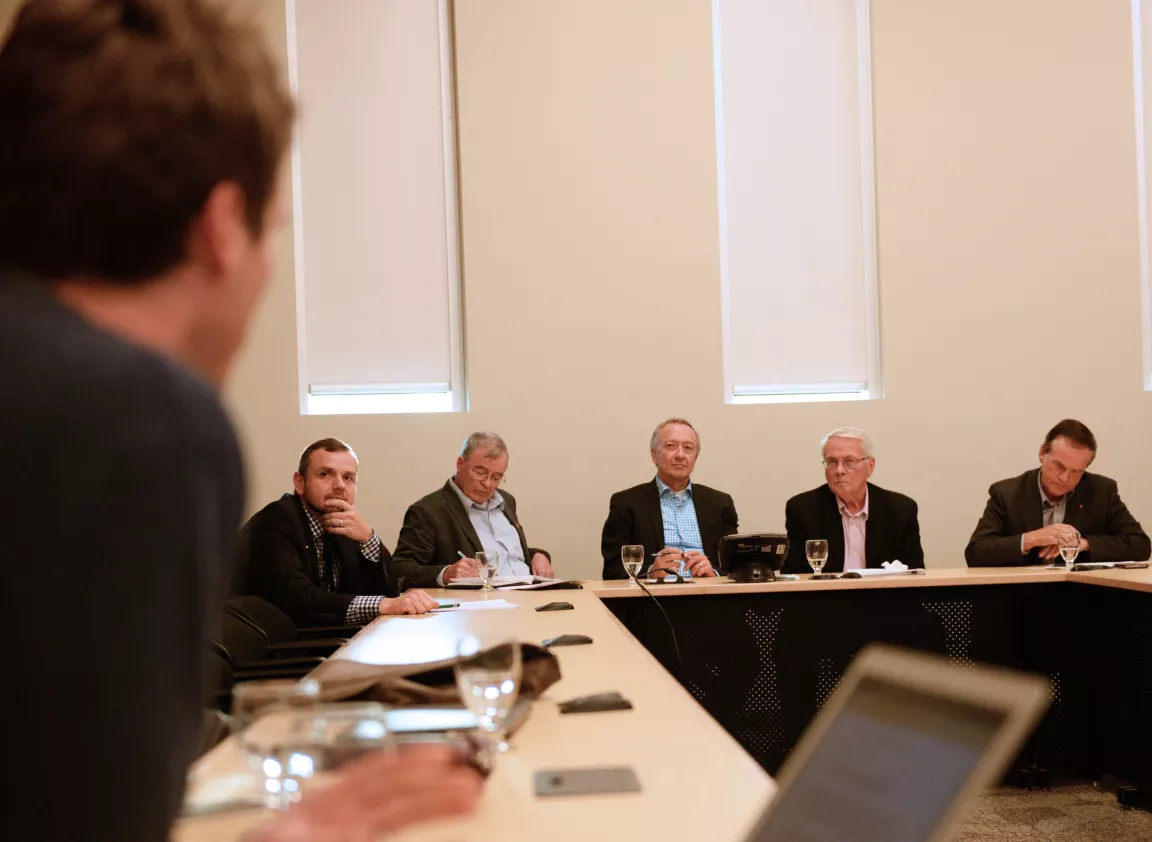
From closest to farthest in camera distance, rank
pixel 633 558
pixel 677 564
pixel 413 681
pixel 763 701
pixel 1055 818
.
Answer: pixel 413 681, pixel 1055 818, pixel 633 558, pixel 763 701, pixel 677 564

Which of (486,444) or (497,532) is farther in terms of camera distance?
(497,532)

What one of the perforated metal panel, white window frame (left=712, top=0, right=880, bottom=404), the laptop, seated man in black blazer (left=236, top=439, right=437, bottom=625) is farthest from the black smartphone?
white window frame (left=712, top=0, right=880, bottom=404)

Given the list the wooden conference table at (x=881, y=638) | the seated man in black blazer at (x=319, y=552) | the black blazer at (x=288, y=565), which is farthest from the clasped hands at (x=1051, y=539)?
the black blazer at (x=288, y=565)

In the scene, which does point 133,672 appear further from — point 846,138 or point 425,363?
point 846,138

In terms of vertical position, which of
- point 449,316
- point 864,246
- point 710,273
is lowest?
point 449,316

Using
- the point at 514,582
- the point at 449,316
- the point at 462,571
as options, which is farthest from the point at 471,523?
the point at 449,316

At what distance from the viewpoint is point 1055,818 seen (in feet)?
12.1

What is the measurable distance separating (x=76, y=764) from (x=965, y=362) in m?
6.01

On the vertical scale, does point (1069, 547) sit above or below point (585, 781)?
below

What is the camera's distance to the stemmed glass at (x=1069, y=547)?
4207 millimetres

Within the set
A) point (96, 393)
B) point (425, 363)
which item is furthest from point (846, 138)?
point (96, 393)

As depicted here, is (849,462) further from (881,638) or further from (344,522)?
(344,522)

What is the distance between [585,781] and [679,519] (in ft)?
13.2

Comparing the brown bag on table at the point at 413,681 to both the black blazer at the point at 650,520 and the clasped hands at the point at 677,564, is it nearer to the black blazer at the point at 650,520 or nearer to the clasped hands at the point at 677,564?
the clasped hands at the point at 677,564
